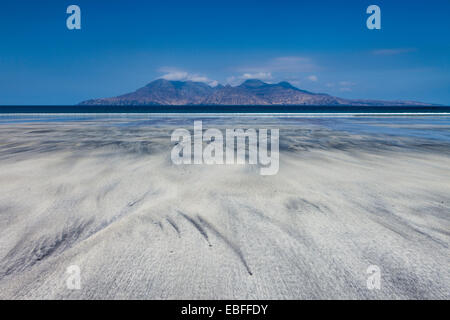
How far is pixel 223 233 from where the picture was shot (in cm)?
Answer: 281

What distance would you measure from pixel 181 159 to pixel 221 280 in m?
4.80

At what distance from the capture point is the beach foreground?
2.00m

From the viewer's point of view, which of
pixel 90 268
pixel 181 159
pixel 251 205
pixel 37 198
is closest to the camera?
pixel 90 268

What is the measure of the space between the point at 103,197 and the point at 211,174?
1950mm

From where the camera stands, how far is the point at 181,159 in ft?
21.8

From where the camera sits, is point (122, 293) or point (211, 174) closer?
point (122, 293)

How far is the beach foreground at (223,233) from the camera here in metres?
2.00

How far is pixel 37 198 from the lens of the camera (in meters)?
3.83

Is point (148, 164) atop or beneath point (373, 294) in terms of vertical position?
atop

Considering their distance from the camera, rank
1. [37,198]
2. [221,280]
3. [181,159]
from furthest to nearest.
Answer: [181,159]
[37,198]
[221,280]
